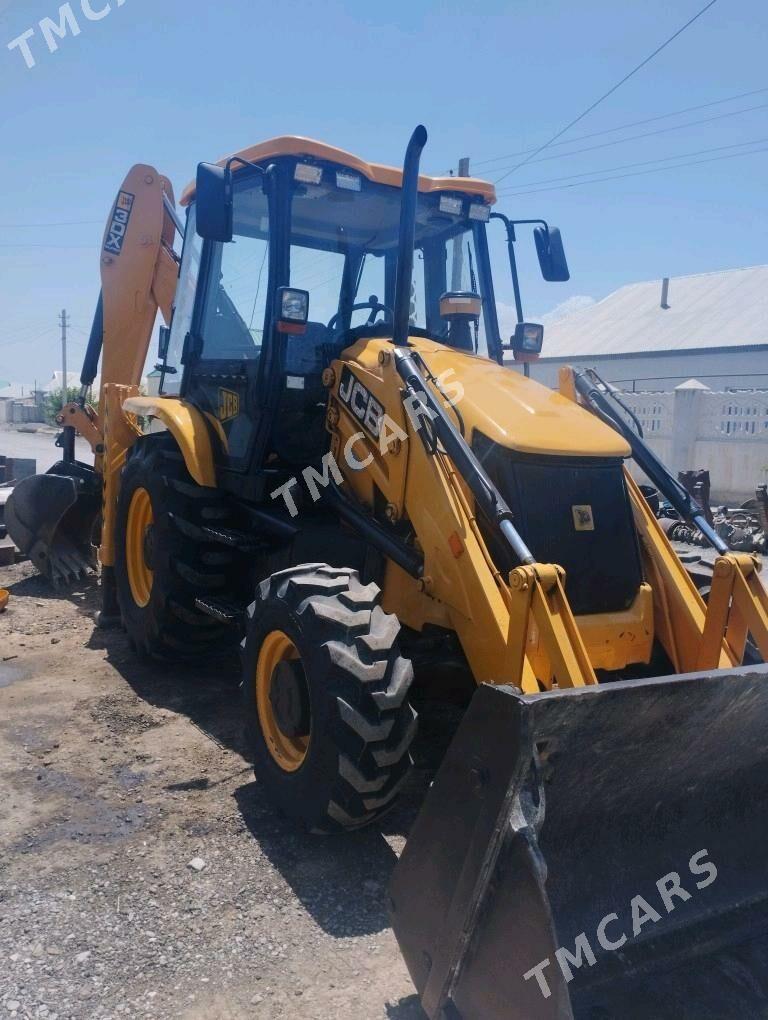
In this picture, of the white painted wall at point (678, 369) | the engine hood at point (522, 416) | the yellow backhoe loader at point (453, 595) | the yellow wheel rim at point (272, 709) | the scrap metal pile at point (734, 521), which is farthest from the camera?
the white painted wall at point (678, 369)

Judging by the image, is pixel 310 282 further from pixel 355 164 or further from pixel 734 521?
pixel 734 521

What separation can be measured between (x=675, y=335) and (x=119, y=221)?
28946 mm

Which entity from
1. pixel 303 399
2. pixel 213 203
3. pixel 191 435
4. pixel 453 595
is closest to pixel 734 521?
pixel 303 399

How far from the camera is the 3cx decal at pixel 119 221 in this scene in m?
7.55

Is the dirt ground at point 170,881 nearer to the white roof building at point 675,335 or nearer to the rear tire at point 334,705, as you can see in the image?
the rear tire at point 334,705

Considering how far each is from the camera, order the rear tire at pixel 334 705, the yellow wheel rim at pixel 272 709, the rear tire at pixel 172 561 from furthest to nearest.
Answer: the rear tire at pixel 172 561, the yellow wheel rim at pixel 272 709, the rear tire at pixel 334 705

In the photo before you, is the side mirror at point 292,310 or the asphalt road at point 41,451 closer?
the side mirror at point 292,310

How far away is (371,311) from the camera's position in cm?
511

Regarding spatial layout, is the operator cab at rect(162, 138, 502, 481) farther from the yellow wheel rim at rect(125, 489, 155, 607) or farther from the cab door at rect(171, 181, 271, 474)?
the yellow wheel rim at rect(125, 489, 155, 607)

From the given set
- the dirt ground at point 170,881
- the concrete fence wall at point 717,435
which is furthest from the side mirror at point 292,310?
the concrete fence wall at point 717,435

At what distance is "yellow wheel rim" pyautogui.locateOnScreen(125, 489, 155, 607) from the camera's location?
605 centimetres

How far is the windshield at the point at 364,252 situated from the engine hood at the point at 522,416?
71 cm

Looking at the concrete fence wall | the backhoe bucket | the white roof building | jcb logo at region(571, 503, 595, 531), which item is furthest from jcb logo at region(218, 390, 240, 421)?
the white roof building

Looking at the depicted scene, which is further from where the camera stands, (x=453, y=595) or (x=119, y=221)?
(x=119, y=221)
